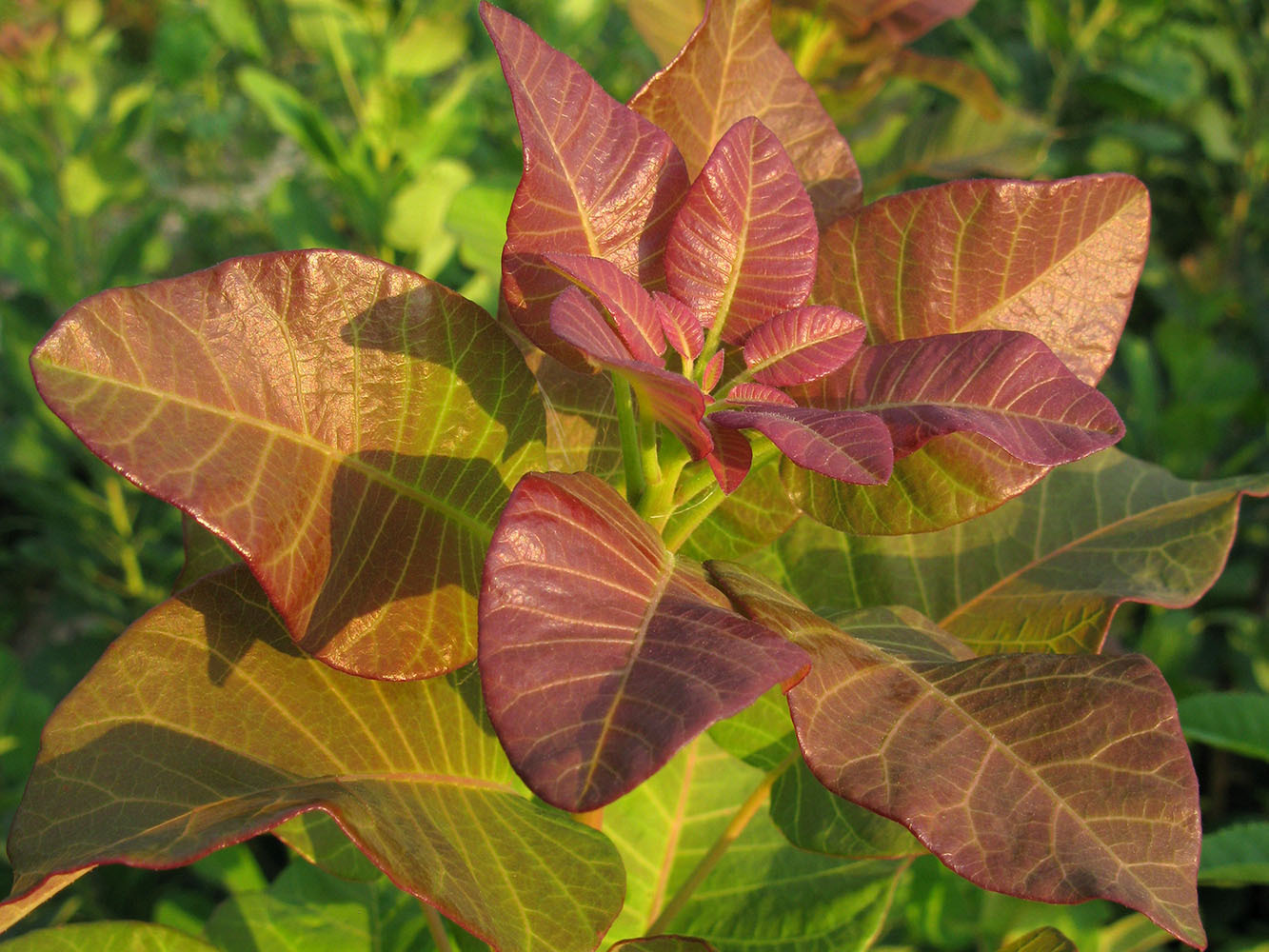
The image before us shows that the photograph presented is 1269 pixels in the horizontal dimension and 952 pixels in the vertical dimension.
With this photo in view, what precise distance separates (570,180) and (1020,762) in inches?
16.7

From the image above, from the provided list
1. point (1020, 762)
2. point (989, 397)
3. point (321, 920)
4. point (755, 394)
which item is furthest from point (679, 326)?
point (321, 920)

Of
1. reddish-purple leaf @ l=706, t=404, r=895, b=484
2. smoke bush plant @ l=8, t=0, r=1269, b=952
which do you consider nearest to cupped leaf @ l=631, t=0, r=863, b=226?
smoke bush plant @ l=8, t=0, r=1269, b=952

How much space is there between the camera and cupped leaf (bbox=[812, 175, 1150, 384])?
0.73 m

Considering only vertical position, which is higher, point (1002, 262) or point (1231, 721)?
point (1002, 262)

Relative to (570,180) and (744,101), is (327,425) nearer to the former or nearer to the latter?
(570,180)

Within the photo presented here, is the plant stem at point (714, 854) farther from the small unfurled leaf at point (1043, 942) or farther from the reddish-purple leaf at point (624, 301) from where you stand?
the reddish-purple leaf at point (624, 301)

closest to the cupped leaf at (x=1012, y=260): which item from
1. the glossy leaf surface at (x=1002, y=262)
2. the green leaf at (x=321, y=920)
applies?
the glossy leaf surface at (x=1002, y=262)

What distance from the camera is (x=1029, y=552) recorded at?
938mm

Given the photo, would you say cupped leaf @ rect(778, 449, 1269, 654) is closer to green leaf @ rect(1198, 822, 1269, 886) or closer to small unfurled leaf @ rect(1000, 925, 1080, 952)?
small unfurled leaf @ rect(1000, 925, 1080, 952)

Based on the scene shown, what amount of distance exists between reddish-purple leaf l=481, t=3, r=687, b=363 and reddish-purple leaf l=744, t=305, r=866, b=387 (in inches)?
4.0

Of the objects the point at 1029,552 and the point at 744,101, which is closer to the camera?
the point at 744,101

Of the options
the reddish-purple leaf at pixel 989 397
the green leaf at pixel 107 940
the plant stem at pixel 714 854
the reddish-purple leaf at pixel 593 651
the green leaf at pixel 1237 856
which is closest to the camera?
the reddish-purple leaf at pixel 593 651

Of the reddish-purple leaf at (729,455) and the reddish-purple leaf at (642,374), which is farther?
the reddish-purple leaf at (729,455)

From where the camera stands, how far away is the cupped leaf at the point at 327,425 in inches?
22.0
